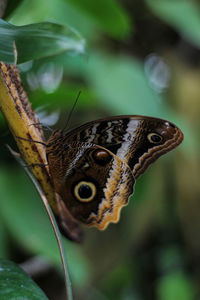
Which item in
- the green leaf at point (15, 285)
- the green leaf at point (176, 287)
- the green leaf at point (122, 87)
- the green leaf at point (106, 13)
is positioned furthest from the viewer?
the green leaf at point (176, 287)

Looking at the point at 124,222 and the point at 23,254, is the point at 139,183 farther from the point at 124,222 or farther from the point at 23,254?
the point at 23,254

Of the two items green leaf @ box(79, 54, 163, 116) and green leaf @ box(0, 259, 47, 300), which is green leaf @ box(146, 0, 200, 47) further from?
green leaf @ box(0, 259, 47, 300)

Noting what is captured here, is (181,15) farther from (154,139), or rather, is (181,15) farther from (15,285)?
(15,285)

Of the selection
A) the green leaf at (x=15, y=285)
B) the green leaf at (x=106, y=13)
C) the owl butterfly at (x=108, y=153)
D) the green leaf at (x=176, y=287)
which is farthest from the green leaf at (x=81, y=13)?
the green leaf at (x=176, y=287)

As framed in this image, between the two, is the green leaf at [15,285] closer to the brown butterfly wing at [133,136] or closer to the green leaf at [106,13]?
the brown butterfly wing at [133,136]

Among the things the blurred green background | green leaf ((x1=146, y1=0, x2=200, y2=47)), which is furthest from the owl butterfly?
green leaf ((x1=146, y1=0, x2=200, y2=47))

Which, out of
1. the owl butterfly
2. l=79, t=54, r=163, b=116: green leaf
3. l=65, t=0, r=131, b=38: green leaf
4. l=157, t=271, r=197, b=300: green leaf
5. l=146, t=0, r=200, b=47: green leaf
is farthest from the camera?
l=157, t=271, r=197, b=300: green leaf

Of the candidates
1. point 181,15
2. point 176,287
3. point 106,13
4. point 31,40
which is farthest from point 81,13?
point 176,287
